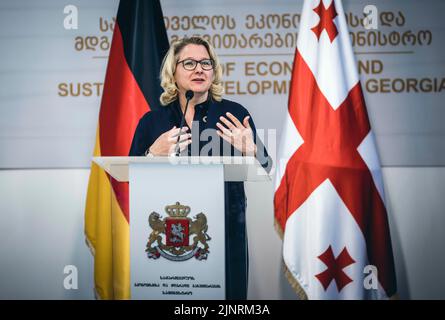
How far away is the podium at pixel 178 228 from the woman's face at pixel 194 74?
1.07 metres

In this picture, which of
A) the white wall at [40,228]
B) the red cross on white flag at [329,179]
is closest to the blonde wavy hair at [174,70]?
the red cross on white flag at [329,179]

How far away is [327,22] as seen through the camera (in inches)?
121

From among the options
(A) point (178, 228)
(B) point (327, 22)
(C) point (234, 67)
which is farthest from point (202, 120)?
(A) point (178, 228)

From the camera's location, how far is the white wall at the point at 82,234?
3525mm

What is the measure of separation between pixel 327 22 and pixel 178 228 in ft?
6.00

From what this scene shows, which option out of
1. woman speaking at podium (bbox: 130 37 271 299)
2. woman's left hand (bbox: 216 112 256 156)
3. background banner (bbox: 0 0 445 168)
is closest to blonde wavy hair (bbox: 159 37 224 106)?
woman speaking at podium (bbox: 130 37 271 299)

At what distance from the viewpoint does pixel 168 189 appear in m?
1.95

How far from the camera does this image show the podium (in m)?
1.90

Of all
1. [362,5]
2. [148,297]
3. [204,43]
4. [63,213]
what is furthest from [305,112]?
[63,213]

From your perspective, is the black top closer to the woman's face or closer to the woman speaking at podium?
the woman speaking at podium

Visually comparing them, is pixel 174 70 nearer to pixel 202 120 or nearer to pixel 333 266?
pixel 202 120

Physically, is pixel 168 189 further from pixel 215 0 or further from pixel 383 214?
pixel 215 0

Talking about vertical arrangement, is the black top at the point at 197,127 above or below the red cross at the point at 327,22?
below

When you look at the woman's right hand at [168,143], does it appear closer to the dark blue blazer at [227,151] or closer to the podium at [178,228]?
the podium at [178,228]
